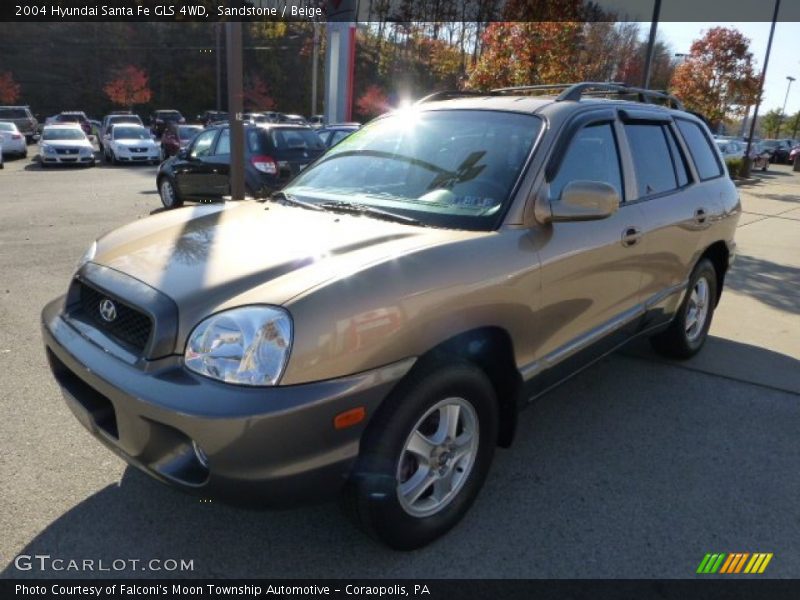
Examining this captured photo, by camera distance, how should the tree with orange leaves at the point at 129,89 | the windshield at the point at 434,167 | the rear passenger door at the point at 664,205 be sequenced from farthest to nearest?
the tree with orange leaves at the point at 129,89 < the rear passenger door at the point at 664,205 < the windshield at the point at 434,167

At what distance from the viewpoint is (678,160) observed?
4.21 meters

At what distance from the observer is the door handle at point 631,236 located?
338cm

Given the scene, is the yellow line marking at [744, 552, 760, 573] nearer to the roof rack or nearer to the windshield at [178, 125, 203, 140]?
the roof rack

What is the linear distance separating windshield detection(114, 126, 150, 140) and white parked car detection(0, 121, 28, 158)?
11.8 feet

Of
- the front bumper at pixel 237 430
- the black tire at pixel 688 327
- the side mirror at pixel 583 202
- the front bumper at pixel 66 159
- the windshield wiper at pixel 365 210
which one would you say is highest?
the side mirror at pixel 583 202

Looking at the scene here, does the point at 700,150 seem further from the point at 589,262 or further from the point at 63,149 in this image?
the point at 63,149

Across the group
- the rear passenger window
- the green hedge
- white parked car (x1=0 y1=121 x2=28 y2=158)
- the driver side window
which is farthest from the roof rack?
white parked car (x1=0 y1=121 x2=28 y2=158)

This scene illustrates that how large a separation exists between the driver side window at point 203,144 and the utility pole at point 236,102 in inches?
99.9

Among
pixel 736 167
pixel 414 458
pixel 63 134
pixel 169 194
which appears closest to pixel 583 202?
pixel 414 458

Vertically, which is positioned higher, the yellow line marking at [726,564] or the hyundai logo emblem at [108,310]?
the hyundai logo emblem at [108,310]

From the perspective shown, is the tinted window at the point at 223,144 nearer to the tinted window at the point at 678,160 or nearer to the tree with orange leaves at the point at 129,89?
the tinted window at the point at 678,160

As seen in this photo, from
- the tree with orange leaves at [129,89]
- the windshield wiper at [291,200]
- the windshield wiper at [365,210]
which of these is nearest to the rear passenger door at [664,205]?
the windshield wiper at [365,210]

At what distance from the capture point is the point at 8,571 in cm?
231

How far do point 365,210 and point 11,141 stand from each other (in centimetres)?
2477
